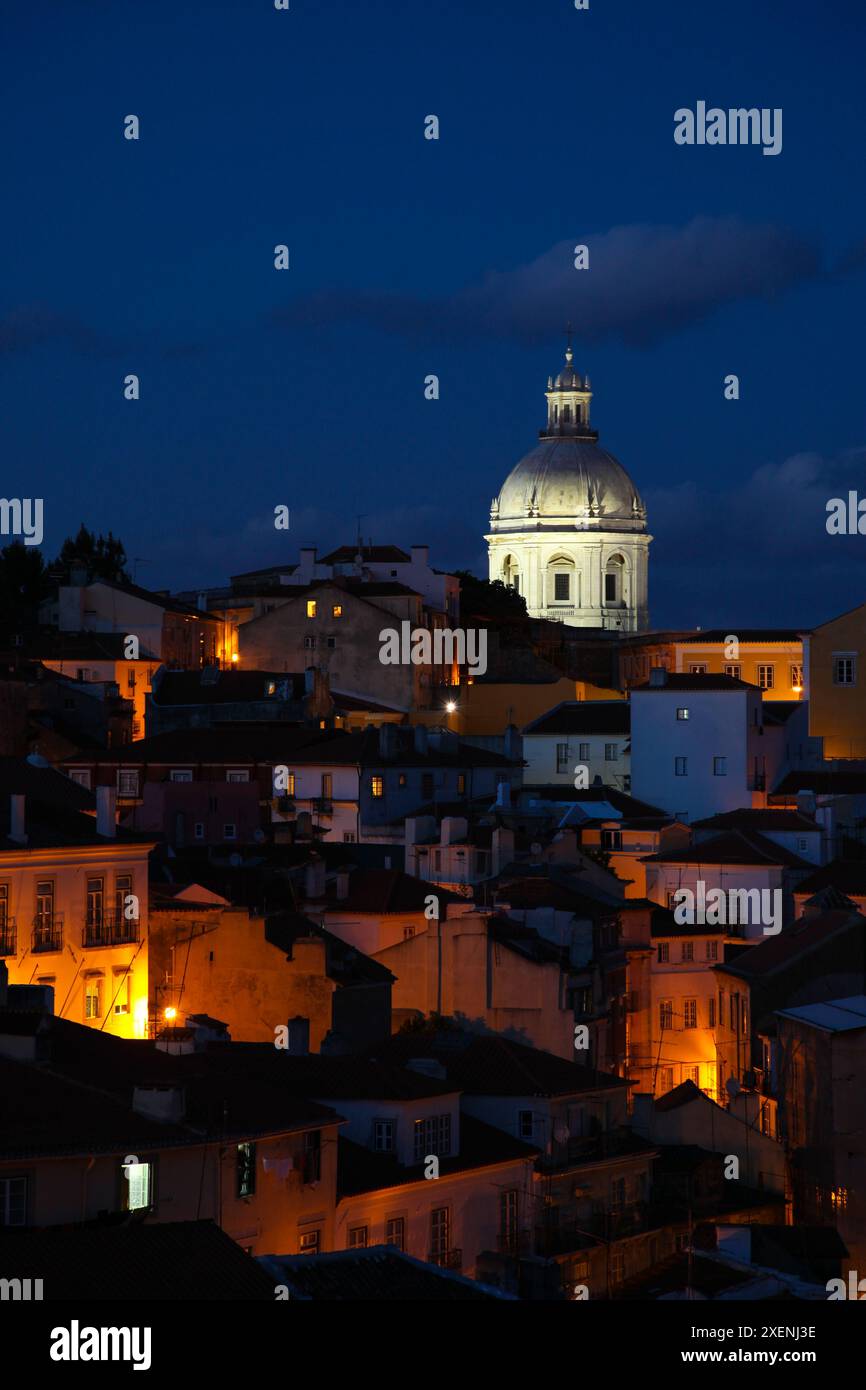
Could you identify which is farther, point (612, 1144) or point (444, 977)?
point (444, 977)

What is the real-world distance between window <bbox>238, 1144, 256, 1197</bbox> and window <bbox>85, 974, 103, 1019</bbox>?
11.6 meters

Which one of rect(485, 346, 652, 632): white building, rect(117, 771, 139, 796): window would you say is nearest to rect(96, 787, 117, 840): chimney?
rect(117, 771, 139, 796): window

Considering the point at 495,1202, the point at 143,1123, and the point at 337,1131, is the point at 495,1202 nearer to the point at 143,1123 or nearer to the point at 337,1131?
the point at 337,1131

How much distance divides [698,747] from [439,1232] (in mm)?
43538

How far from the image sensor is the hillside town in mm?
28281

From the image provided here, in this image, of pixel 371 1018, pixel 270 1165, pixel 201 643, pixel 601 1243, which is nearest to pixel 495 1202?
pixel 601 1243

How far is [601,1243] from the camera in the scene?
34.2m

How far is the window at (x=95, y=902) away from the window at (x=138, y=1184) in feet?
44.3

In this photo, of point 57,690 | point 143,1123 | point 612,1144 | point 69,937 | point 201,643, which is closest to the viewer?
point 143,1123

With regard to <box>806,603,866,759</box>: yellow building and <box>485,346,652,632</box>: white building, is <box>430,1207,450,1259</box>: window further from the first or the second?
<box>485,346,652,632</box>: white building

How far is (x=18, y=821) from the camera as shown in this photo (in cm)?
3972

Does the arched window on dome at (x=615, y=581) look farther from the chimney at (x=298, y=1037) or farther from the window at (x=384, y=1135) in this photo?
the window at (x=384, y=1135)

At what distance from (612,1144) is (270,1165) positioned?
877cm

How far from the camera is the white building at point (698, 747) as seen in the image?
73.1 m
